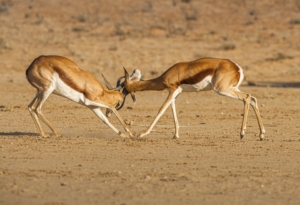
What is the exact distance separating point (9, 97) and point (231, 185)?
12.1 meters

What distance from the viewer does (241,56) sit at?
28.6m

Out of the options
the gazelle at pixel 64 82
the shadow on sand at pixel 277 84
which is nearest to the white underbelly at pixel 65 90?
the gazelle at pixel 64 82

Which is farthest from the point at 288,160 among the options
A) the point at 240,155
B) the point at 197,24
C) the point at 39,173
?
the point at 197,24

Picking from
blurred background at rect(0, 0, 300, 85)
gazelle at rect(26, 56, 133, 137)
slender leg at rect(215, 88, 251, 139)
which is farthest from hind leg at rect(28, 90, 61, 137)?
blurred background at rect(0, 0, 300, 85)

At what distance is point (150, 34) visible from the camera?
110ft

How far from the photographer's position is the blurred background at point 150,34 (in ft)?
88.6

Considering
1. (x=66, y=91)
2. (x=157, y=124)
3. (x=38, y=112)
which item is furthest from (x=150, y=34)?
(x=66, y=91)

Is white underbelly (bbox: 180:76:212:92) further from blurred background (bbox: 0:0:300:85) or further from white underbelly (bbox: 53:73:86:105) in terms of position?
blurred background (bbox: 0:0:300:85)

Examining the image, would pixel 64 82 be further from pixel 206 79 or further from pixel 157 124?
pixel 157 124

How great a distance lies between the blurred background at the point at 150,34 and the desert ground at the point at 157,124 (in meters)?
0.07

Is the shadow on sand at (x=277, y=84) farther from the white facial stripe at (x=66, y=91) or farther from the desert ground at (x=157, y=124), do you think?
the white facial stripe at (x=66, y=91)

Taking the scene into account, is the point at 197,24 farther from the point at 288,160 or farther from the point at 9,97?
the point at 288,160

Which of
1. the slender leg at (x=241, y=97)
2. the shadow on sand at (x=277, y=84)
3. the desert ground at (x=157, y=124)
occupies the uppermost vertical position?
the slender leg at (x=241, y=97)

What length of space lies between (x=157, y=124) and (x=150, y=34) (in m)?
19.1
